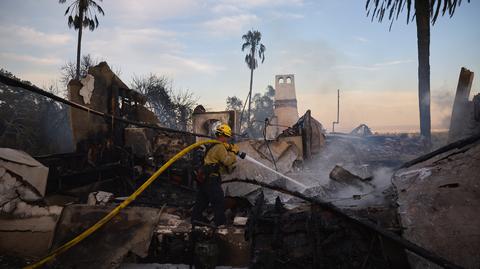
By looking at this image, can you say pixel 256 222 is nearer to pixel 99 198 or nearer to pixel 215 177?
pixel 215 177

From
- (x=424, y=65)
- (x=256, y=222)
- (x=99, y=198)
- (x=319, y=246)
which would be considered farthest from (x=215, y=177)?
(x=424, y=65)

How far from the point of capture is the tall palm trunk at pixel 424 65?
40.8 feet

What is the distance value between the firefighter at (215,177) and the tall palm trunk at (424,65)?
10884mm

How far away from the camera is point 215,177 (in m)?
5.22

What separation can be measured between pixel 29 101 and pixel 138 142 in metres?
12.7

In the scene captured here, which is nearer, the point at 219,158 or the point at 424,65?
the point at 219,158

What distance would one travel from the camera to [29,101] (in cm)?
1897

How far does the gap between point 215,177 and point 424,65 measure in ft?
38.6

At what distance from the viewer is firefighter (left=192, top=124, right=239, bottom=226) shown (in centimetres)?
519

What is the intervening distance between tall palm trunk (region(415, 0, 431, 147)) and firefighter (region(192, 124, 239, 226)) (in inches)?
429

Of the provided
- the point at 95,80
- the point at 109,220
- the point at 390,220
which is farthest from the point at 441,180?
the point at 95,80

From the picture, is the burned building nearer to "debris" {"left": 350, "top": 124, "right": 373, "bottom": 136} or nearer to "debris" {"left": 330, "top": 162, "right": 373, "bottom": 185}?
"debris" {"left": 330, "top": 162, "right": 373, "bottom": 185}

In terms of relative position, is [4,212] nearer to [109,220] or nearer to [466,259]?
[109,220]

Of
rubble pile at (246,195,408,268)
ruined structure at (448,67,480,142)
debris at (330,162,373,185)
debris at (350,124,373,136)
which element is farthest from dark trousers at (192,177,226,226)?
debris at (350,124,373,136)
